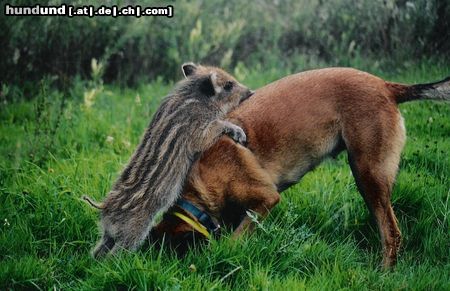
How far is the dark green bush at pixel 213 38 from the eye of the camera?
8609 millimetres

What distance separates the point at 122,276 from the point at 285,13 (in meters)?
8.18

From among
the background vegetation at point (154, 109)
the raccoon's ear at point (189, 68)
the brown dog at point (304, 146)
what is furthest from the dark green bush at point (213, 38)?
the brown dog at point (304, 146)

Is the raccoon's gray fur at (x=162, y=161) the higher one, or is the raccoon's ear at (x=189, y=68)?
the raccoon's ear at (x=189, y=68)

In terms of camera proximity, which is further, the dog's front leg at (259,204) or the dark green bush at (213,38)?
the dark green bush at (213,38)

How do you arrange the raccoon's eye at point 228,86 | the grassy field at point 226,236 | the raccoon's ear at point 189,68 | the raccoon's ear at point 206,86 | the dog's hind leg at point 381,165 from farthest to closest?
the raccoon's ear at point 189,68 < the raccoon's eye at point 228,86 < the raccoon's ear at point 206,86 < the dog's hind leg at point 381,165 < the grassy field at point 226,236

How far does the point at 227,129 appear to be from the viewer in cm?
489

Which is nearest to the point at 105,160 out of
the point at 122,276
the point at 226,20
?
the point at 122,276

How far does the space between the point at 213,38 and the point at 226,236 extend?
17.5 feet

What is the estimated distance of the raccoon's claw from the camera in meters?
4.84

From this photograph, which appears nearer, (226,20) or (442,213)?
(442,213)

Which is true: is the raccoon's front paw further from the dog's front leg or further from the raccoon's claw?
the dog's front leg

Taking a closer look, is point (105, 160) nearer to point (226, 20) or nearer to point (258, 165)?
point (258, 165)

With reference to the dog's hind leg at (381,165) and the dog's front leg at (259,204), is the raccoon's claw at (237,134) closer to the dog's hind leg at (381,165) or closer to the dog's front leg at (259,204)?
the dog's front leg at (259,204)

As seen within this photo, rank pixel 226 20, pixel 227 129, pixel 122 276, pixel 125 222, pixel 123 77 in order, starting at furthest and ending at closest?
1. pixel 226 20
2. pixel 123 77
3. pixel 227 129
4. pixel 125 222
5. pixel 122 276
